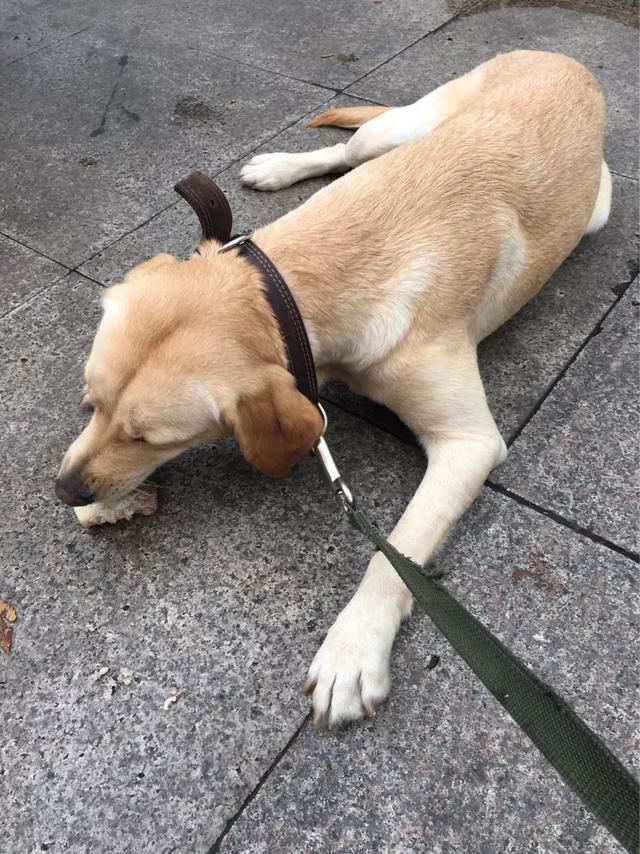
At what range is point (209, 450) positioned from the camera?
8.79 feet

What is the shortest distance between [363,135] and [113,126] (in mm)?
1830

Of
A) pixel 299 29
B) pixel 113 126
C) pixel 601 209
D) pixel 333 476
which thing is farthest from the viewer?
pixel 299 29

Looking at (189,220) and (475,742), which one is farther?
(189,220)

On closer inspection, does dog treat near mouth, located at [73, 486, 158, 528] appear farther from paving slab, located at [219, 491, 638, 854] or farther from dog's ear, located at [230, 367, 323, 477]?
paving slab, located at [219, 491, 638, 854]

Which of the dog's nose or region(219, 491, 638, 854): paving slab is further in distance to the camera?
the dog's nose

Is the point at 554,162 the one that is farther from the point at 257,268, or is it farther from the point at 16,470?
the point at 16,470

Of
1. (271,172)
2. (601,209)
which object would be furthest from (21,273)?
(601,209)

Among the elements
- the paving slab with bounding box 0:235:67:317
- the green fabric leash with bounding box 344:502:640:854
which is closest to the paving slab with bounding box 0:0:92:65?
the paving slab with bounding box 0:235:67:317

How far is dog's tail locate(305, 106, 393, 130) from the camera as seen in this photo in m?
4.10

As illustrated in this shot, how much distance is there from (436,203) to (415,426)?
31.6 inches

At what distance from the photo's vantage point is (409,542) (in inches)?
87.2

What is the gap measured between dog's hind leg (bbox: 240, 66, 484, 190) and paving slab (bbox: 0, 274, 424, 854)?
173 cm

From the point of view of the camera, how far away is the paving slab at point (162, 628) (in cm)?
182

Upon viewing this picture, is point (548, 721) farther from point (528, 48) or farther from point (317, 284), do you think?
point (528, 48)
